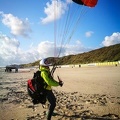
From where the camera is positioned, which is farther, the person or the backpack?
the backpack

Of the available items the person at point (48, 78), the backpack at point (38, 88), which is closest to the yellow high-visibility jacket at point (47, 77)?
the person at point (48, 78)

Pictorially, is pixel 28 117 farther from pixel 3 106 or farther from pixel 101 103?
pixel 101 103

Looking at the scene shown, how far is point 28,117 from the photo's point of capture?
801 centimetres

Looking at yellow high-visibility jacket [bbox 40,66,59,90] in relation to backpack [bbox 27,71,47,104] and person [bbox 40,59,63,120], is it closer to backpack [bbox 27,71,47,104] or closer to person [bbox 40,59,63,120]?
person [bbox 40,59,63,120]

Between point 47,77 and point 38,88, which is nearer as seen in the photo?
point 47,77

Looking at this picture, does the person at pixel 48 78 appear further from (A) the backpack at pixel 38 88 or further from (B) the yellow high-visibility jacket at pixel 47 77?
(A) the backpack at pixel 38 88

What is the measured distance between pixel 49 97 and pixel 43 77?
0.80m

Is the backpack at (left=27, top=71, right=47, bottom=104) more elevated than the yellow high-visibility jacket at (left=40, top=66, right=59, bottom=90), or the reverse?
the yellow high-visibility jacket at (left=40, top=66, right=59, bottom=90)

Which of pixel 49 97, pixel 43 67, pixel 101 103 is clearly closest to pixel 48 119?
pixel 49 97

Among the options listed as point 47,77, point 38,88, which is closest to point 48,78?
point 47,77

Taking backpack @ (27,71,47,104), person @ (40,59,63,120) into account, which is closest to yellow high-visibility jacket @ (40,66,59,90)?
person @ (40,59,63,120)

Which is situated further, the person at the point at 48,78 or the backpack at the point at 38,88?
the backpack at the point at 38,88

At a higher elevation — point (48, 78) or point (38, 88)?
point (48, 78)

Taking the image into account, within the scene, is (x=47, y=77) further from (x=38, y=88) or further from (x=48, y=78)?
(x=38, y=88)
